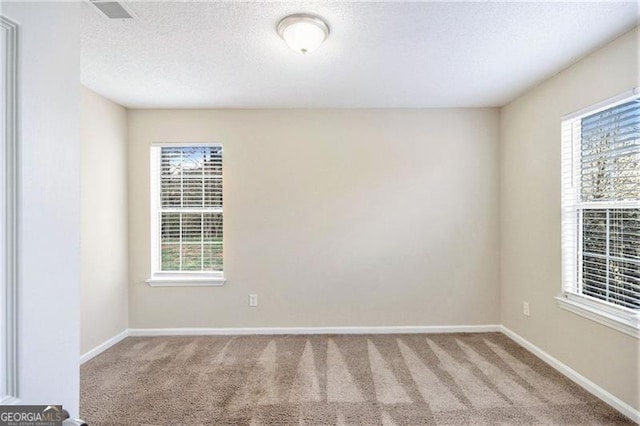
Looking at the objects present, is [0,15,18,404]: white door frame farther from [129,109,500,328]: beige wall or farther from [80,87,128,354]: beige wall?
[129,109,500,328]: beige wall

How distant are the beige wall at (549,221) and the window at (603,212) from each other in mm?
87

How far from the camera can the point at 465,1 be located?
6.15 ft

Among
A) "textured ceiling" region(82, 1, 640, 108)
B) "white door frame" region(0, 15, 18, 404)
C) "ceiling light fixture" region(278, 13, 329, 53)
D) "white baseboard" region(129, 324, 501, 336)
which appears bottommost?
"white baseboard" region(129, 324, 501, 336)

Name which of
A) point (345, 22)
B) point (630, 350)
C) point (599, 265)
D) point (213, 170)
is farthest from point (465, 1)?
point (213, 170)

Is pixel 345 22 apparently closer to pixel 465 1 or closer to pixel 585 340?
pixel 465 1

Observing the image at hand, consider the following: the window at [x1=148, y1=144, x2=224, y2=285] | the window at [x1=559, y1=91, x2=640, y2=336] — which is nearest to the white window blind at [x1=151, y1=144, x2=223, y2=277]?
the window at [x1=148, y1=144, x2=224, y2=285]

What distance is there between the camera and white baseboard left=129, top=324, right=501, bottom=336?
3684 mm

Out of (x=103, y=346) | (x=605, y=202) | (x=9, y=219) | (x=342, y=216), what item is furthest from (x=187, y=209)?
(x=605, y=202)

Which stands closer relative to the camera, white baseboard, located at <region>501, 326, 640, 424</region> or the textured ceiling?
the textured ceiling

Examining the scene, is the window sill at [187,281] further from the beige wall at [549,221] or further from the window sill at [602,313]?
the window sill at [602,313]

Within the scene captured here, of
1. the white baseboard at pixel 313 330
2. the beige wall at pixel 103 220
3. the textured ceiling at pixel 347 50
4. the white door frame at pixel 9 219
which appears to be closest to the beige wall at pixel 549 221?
the textured ceiling at pixel 347 50

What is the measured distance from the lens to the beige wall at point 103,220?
3.07m

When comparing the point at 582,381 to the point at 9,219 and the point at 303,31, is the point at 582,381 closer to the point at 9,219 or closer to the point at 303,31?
the point at 303,31

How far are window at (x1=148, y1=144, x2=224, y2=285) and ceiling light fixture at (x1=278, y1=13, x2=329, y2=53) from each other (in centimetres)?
193
